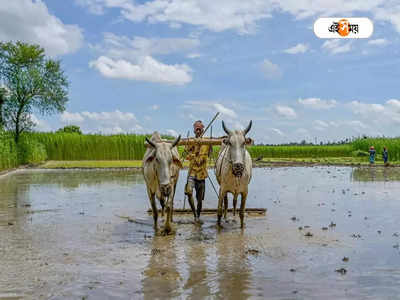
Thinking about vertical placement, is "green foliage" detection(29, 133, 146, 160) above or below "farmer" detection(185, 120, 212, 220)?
above

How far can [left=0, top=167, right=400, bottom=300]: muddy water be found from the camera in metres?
5.25

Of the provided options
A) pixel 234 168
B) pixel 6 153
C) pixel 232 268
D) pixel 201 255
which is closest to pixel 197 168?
pixel 234 168

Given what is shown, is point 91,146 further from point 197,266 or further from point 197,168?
point 197,266

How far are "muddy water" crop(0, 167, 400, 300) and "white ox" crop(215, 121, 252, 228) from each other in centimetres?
69

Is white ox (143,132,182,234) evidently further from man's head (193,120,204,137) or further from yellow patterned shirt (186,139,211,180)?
man's head (193,120,204,137)

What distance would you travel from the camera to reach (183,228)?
9047 mm

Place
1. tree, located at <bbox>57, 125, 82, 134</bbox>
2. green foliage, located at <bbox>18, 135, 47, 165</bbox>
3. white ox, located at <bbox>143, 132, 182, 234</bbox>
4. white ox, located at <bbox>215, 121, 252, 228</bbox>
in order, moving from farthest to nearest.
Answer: tree, located at <bbox>57, 125, 82, 134</bbox>
green foliage, located at <bbox>18, 135, 47, 165</bbox>
white ox, located at <bbox>215, 121, 252, 228</bbox>
white ox, located at <bbox>143, 132, 182, 234</bbox>

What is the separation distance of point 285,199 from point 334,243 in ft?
21.3

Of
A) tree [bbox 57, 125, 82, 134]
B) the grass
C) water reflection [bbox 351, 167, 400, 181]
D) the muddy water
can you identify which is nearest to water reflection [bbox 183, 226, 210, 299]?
the muddy water

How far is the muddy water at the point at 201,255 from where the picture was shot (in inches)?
207

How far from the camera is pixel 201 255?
6770 mm

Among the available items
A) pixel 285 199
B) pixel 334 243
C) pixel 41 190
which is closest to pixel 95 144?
pixel 41 190

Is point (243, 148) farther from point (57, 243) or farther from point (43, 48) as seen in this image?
point (43, 48)

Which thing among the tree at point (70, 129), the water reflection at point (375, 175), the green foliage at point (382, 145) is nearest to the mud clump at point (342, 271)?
the water reflection at point (375, 175)
